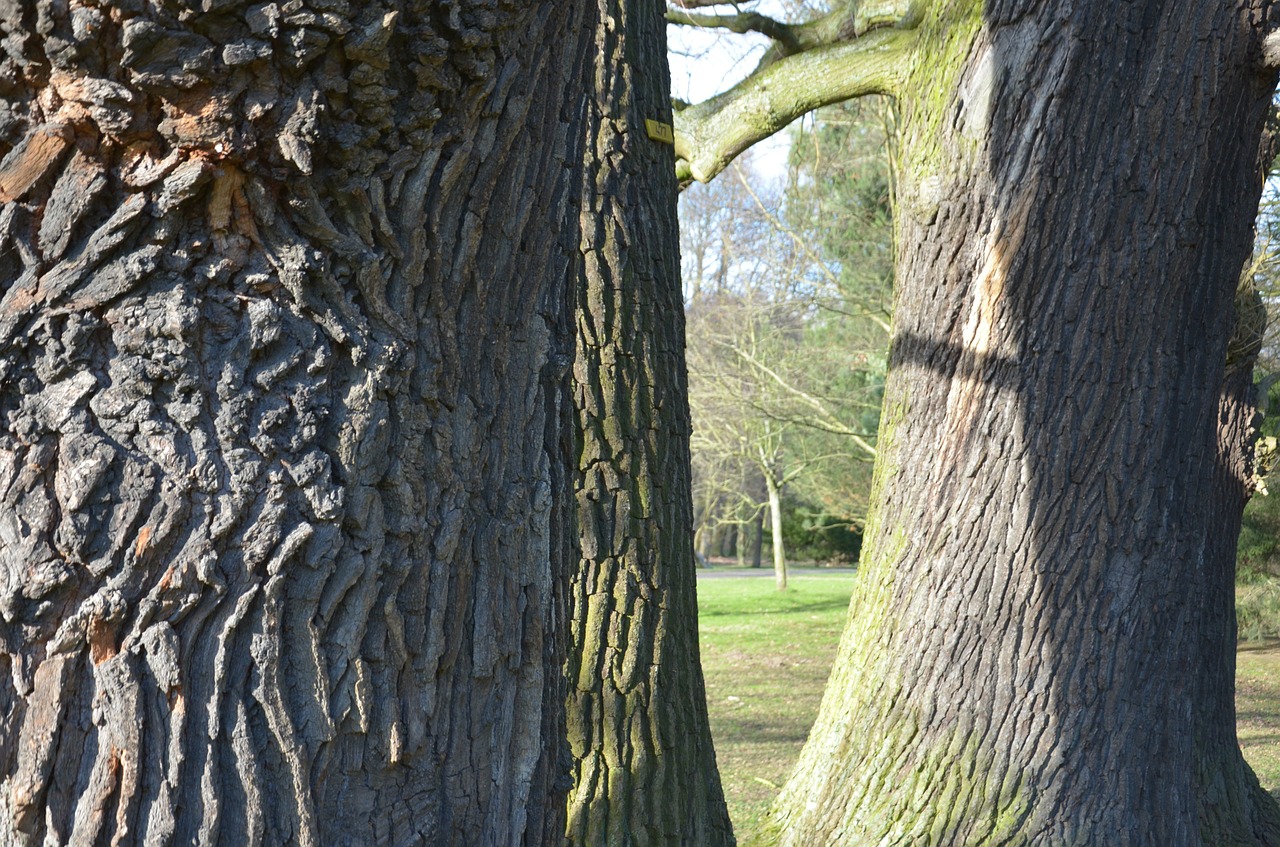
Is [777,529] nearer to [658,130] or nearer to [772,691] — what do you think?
[772,691]

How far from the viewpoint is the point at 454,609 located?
1.42m

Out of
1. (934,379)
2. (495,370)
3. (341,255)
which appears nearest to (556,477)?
(495,370)

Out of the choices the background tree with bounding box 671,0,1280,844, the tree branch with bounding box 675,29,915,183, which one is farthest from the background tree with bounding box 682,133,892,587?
the background tree with bounding box 671,0,1280,844

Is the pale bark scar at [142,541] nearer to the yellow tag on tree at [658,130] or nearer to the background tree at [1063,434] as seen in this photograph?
the yellow tag on tree at [658,130]

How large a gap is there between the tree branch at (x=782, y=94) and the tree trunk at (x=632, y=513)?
6.01ft

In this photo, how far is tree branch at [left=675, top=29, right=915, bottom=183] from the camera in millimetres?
4777

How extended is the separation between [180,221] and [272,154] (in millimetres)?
140

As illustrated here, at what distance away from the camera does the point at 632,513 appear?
3.20 m

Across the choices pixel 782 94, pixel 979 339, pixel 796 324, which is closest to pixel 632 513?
pixel 979 339

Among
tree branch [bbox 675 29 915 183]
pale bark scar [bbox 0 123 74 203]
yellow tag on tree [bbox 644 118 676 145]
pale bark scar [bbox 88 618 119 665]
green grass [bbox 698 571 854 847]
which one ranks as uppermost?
tree branch [bbox 675 29 915 183]

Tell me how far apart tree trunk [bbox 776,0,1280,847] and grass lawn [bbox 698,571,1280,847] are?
1021 mm

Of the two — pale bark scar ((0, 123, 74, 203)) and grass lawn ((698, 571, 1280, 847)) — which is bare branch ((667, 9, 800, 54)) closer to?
grass lawn ((698, 571, 1280, 847))

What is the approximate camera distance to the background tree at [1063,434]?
3621 mm

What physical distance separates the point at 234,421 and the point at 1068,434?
3.18 meters
